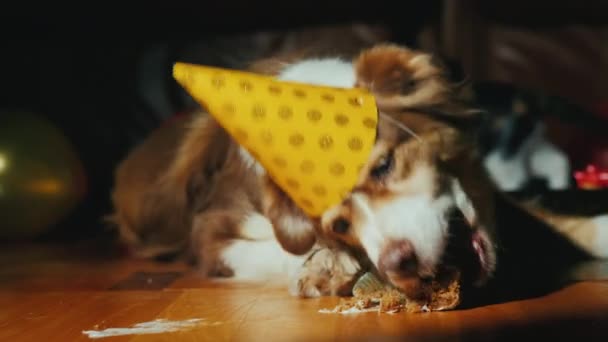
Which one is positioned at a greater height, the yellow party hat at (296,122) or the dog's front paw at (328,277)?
the yellow party hat at (296,122)

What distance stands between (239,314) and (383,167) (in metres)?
0.45

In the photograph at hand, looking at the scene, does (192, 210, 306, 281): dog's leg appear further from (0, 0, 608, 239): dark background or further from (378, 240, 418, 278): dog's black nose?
(0, 0, 608, 239): dark background

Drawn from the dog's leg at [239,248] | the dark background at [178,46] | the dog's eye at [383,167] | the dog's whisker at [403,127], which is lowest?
the dog's leg at [239,248]

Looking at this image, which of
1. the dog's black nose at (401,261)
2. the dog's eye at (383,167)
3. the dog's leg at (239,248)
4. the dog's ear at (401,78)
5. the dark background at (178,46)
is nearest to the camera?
the dog's black nose at (401,261)

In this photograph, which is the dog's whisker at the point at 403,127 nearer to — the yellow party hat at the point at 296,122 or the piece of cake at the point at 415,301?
the yellow party hat at the point at 296,122

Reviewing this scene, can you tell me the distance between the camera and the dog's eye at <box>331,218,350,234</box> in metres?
1.71

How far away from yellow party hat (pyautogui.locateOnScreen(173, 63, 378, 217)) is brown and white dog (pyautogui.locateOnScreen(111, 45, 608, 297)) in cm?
7

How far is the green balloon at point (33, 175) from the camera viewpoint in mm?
2834

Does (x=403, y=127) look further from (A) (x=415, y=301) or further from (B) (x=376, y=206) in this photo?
(A) (x=415, y=301)

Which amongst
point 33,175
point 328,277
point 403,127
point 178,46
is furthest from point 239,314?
point 178,46

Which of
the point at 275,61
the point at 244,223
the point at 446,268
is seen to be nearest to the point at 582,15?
the point at 275,61

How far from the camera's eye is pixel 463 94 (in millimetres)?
1921

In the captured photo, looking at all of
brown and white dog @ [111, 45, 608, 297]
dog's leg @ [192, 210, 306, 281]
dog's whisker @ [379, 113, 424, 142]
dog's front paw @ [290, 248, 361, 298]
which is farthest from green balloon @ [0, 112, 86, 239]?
dog's whisker @ [379, 113, 424, 142]

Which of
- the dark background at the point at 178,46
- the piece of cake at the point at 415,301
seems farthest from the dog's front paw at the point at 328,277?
the dark background at the point at 178,46
